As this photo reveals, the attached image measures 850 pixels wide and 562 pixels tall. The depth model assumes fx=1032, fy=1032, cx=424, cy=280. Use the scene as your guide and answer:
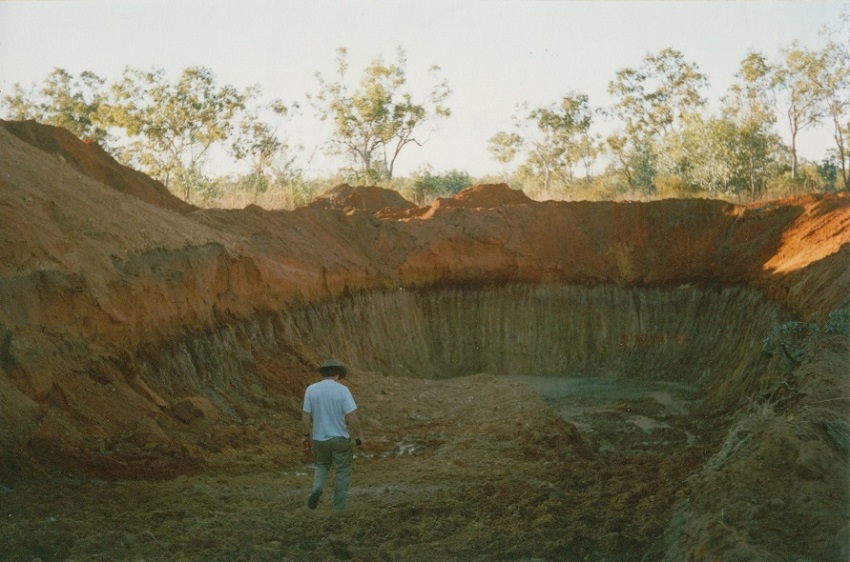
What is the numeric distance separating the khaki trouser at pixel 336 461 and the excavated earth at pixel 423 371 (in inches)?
9.9

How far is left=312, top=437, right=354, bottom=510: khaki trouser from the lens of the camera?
979cm

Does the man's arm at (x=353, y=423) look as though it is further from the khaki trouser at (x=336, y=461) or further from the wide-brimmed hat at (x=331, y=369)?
the wide-brimmed hat at (x=331, y=369)

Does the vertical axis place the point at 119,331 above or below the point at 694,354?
above

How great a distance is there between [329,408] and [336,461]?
0.52 metres

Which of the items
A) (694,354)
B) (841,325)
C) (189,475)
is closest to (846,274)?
(841,325)

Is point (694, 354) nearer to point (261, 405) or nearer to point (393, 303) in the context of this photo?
point (393, 303)

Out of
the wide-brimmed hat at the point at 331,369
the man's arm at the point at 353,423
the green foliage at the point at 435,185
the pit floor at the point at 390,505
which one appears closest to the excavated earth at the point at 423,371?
the pit floor at the point at 390,505

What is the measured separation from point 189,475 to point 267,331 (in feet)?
22.9

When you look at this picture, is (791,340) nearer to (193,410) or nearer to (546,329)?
(193,410)

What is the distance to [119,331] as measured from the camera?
44.5 ft

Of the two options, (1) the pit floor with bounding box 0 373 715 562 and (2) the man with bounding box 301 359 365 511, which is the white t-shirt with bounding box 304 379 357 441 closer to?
(2) the man with bounding box 301 359 365 511

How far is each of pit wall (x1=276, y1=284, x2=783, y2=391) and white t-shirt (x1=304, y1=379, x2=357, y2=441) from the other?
1259 centimetres

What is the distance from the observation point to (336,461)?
32.3 ft

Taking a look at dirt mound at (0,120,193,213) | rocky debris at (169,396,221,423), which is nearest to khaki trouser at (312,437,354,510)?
rocky debris at (169,396,221,423)
